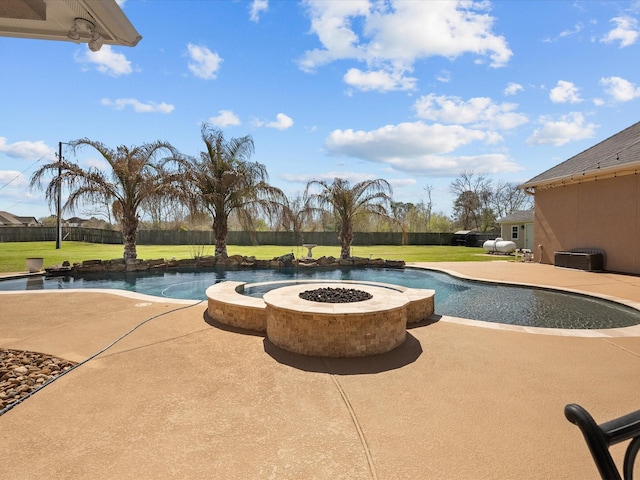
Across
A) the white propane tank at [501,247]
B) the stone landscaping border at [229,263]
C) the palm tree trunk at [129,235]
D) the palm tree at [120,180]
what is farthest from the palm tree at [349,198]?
the white propane tank at [501,247]

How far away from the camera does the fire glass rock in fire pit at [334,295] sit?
5526 millimetres

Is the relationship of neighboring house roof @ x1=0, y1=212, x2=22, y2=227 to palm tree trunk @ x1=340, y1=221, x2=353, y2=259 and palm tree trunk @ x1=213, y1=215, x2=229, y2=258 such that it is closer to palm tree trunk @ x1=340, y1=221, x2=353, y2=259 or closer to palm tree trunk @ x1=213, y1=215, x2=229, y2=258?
palm tree trunk @ x1=213, y1=215, x2=229, y2=258

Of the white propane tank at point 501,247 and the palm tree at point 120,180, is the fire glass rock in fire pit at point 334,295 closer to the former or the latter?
the palm tree at point 120,180

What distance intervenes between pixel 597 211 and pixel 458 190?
32.9 m

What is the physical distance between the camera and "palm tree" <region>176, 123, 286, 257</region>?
15055 millimetres

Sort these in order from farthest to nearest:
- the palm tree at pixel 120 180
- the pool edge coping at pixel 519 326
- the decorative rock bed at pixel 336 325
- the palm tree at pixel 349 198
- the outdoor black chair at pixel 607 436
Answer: the palm tree at pixel 349 198 → the palm tree at pixel 120 180 → the pool edge coping at pixel 519 326 → the decorative rock bed at pixel 336 325 → the outdoor black chair at pixel 607 436

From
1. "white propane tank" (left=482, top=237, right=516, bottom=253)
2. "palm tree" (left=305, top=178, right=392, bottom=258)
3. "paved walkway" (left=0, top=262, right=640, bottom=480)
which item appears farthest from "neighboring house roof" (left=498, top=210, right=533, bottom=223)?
"paved walkway" (left=0, top=262, right=640, bottom=480)

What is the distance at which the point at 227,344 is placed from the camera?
5.18 metres

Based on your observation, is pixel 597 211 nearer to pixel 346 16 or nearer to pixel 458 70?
pixel 458 70

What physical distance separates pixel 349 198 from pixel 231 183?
17.4 ft

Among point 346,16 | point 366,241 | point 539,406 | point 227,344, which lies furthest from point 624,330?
point 366,241

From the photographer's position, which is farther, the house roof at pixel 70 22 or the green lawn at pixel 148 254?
the green lawn at pixel 148 254

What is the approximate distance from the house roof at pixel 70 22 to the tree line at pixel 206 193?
11803 millimetres

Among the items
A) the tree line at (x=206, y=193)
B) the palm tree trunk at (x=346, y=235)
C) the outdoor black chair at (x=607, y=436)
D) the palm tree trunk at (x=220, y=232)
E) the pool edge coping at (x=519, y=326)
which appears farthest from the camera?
the palm tree trunk at (x=346, y=235)
